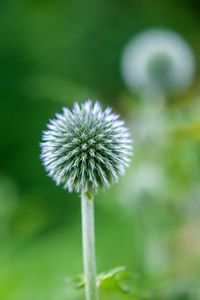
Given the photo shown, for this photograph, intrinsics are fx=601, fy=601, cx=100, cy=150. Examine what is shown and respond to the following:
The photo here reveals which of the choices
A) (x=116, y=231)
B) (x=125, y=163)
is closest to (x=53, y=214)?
(x=116, y=231)

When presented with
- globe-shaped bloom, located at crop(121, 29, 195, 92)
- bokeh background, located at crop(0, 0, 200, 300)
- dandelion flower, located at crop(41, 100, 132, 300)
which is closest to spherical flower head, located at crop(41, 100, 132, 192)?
dandelion flower, located at crop(41, 100, 132, 300)

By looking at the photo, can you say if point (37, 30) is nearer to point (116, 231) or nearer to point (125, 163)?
point (116, 231)

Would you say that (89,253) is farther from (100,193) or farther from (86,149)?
(100,193)

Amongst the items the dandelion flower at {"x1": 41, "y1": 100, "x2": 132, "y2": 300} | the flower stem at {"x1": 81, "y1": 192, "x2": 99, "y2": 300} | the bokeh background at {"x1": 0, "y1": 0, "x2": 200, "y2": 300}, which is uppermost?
the bokeh background at {"x1": 0, "y1": 0, "x2": 200, "y2": 300}

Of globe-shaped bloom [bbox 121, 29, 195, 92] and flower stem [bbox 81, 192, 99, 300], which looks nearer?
flower stem [bbox 81, 192, 99, 300]

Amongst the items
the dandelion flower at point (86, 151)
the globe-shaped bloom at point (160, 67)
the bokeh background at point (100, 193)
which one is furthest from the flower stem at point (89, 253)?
the globe-shaped bloom at point (160, 67)

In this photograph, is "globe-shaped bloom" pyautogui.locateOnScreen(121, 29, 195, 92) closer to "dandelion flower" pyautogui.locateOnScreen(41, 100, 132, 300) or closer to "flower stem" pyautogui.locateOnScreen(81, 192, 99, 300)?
"dandelion flower" pyautogui.locateOnScreen(41, 100, 132, 300)

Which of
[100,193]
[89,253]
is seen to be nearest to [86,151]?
[89,253]
